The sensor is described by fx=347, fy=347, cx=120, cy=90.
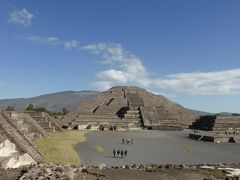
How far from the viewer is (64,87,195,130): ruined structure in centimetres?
7988

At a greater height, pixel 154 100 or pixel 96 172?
pixel 154 100

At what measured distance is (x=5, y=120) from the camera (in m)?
31.8

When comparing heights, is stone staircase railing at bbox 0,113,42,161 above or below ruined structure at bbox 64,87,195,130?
below

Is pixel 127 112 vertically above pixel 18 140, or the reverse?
pixel 127 112

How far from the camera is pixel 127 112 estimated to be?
286 ft

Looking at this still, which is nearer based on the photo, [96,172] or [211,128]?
[96,172]

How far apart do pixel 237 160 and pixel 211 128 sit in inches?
1891

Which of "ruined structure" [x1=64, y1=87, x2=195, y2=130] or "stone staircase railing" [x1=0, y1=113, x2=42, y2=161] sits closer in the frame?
"stone staircase railing" [x1=0, y1=113, x2=42, y2=161]

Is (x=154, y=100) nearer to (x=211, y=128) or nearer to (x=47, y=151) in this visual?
(x=211, y=128)

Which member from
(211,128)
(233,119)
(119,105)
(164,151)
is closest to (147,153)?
(164,151)

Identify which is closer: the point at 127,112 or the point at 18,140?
the point at 18,140

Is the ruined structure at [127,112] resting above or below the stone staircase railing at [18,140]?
above

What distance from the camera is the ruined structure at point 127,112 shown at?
79875 mm

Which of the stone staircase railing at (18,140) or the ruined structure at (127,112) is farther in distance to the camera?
the ruined structure at (127,112)
